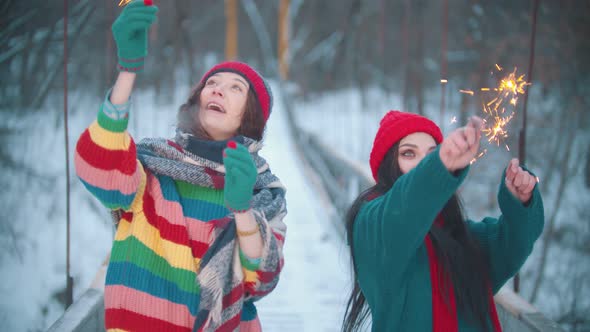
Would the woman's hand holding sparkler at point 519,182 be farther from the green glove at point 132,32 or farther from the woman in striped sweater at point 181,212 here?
the green glove at point 132,32

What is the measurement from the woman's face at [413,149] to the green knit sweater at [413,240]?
6.5 inches

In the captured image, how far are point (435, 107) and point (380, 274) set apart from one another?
12.4 meters

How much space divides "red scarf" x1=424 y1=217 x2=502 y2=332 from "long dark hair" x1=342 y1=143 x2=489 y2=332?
0.01 m

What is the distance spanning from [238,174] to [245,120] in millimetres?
421

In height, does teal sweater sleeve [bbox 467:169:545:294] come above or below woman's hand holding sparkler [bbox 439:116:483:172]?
below

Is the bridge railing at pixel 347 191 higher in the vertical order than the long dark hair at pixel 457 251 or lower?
lower

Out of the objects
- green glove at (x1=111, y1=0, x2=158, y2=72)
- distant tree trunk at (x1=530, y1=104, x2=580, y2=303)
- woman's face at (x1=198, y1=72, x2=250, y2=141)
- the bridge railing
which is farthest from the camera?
distant tree trunk at (x1=530, y1=104, x2=580, y2=303)

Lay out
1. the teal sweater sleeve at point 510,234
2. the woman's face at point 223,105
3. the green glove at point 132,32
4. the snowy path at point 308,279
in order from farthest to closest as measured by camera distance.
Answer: the snowy path at point 308,279 < the woman's face at point 223,105 < the teal sweater sleeve at point 510,234 < the green glove at point 132,32

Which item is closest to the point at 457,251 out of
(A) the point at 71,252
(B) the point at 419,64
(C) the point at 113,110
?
(C) the point at 113,110

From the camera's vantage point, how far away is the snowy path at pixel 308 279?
3.02 metres

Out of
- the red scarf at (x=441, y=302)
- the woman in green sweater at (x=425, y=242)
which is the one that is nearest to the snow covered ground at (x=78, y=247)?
the woman in green sweater at (x=425, y=242)

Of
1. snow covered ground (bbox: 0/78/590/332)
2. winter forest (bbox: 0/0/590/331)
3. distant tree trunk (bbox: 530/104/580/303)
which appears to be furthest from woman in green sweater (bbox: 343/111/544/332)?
distant tree trunk (bbox: 530/104/580/303)

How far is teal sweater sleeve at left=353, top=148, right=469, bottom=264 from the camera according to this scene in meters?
1.10

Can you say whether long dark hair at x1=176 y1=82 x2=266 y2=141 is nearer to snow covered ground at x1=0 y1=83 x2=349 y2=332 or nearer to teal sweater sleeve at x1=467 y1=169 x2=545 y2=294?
snow covered ground at x1=0 y1=83 x2=349 y2=332
